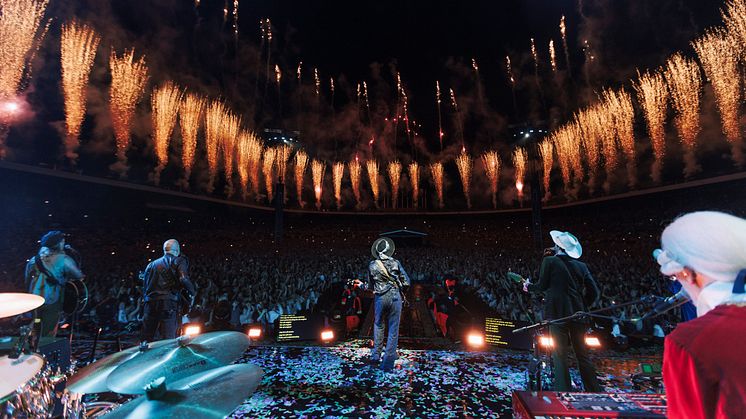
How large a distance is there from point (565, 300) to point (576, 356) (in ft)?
2.52

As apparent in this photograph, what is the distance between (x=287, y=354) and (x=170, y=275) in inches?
105

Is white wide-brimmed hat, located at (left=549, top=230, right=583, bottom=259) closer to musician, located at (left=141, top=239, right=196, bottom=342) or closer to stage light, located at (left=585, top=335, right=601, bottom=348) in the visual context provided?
Answer: stage light, located at (left=585, top=335, right=601, bottom=348)

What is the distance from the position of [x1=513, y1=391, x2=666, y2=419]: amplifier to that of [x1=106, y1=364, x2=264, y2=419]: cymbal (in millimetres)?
2116

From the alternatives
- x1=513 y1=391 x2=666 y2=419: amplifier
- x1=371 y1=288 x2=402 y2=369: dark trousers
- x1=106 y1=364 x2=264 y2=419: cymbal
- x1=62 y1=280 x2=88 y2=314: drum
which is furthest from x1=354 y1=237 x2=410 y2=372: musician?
x1=62 y1=280 x2=88 y2=314: drum

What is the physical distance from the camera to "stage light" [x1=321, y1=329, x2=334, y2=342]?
22.3ft

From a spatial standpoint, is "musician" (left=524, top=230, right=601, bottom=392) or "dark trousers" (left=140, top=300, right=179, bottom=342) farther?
"dark trousers" (left=140, top=300, right=179, bottom=342)

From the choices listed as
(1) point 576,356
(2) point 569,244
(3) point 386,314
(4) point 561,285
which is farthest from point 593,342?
(3) point 386,314

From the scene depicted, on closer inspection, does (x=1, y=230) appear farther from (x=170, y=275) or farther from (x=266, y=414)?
(x=266, y=414)

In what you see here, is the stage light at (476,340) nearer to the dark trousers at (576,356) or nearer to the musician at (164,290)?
the dark trousers at (576,356)

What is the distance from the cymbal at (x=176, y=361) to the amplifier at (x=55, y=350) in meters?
2.62

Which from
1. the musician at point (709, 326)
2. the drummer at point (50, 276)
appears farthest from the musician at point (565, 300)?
the drummer at point (50, 276)

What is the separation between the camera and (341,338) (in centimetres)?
711

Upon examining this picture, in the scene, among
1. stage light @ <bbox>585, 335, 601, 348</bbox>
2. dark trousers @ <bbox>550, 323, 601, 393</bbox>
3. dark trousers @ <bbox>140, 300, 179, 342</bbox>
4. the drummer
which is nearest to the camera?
dark trousers @ <bbox>550, 323, 601, 393</bbox>

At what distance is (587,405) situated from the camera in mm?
2373
